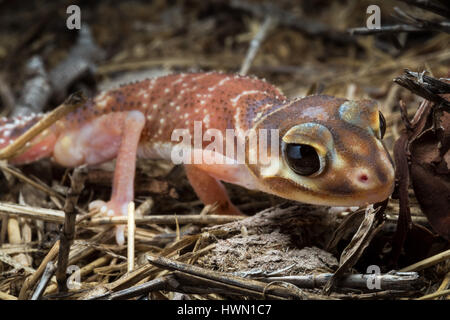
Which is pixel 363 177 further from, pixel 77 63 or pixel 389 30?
pixel 77 63

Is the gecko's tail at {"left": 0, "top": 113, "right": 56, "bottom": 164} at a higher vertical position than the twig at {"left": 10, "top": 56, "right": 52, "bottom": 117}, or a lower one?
lower

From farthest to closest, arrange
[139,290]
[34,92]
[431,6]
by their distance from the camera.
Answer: [34,92]
[431,6]
[139,290]

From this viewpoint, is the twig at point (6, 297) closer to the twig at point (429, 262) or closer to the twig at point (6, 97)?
the twig at point (429, 262)

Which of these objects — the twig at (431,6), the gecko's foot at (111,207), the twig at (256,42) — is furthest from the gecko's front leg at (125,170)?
the twig at (431,6)

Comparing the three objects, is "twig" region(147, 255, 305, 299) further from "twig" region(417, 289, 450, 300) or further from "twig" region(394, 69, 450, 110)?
"twig" region(394, 69, 450, 110)

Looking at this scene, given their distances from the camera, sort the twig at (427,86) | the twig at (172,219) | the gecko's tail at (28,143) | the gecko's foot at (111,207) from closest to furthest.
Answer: the twig at (427,86), the twig at (172,219), the gecko's foot at (111,207), the gecko's tail at (28,143)

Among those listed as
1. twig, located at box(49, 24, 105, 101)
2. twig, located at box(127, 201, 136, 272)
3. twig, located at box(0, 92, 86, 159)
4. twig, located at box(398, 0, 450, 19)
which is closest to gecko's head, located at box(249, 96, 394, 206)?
twig, located at box(398, 0, 450, 19)

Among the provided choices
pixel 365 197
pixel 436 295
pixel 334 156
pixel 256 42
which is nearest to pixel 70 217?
pixel 334 156
